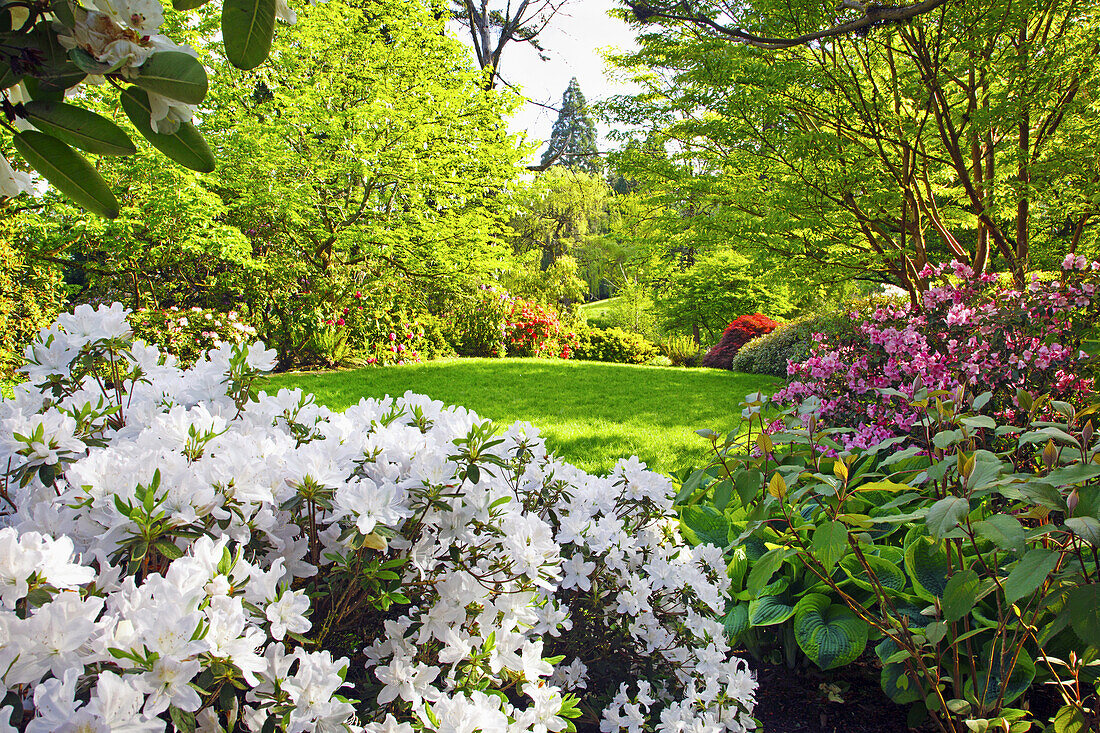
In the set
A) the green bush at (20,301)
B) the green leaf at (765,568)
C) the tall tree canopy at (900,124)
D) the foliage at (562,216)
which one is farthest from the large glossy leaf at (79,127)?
the foliage at (562,216)

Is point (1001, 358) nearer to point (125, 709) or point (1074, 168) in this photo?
point (1074, 168)

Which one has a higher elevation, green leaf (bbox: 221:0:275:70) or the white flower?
green leaf (bbox: 221:0:275:70)

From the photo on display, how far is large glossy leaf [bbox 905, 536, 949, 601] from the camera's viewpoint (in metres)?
1.84

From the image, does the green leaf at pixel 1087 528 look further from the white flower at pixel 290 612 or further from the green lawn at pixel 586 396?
the green lawn at pixel 586 396

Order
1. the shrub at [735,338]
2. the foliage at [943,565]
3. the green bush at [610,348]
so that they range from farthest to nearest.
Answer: the green bush at [610,348], the shrub at [735,338], the foliage at [943,565]

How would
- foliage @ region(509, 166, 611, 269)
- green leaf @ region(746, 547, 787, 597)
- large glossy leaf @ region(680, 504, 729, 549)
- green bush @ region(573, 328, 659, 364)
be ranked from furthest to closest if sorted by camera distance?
foliage @ region(509, 166, 611, 269)
green bush @ region(573, 328, 659, 364)
large glossy leaf @ region(680, 504, 729, 549)
green leaf @ region(746, 547, 787, 597)

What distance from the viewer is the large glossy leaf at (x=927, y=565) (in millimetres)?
1843

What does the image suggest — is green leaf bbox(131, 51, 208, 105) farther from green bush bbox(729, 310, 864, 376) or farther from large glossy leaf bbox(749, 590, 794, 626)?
green bush bbox(729, 310, 864, 376)

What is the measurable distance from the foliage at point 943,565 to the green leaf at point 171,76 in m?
1.31

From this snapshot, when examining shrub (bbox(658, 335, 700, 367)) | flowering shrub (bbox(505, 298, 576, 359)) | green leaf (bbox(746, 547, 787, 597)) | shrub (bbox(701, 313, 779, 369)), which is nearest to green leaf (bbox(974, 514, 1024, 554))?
→ green leaf (bbox(746, 547, 787, 597))

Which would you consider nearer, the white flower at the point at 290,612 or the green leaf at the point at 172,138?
the green leaf at the point at 172,138

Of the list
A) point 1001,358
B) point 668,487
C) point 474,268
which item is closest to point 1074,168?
point 1001,358

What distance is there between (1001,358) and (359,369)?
674 centimetres

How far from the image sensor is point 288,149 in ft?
28.9
